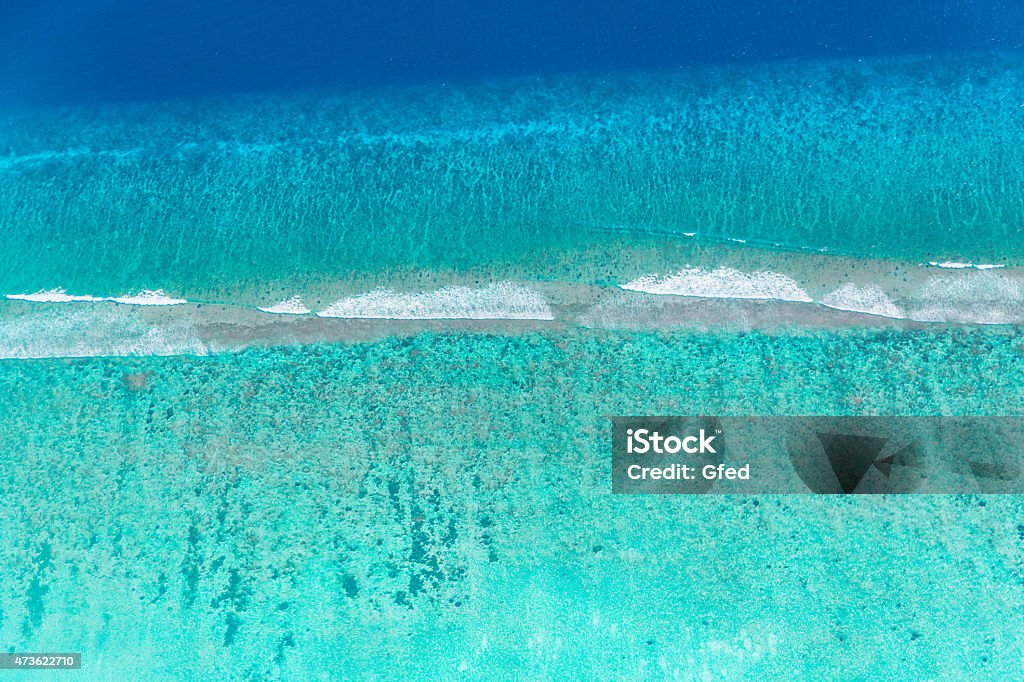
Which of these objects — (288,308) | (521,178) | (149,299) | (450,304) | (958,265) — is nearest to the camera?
(958,265)

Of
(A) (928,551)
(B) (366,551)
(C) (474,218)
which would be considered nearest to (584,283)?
(C) (474,218)

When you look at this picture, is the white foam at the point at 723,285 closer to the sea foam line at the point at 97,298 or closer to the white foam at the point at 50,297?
the sea foam line at the point at 97,298

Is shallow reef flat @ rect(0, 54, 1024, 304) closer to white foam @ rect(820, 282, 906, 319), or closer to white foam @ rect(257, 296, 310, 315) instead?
white foam @ rect(257, 296, 310, 315)

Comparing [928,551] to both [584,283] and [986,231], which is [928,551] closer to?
[986,231]

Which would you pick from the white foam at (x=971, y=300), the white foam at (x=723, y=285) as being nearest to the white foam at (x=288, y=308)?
the white foam at (x=723, y=285)

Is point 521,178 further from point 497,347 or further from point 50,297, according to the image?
point 50,297

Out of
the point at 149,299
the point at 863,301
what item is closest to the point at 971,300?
the point at 863,301
